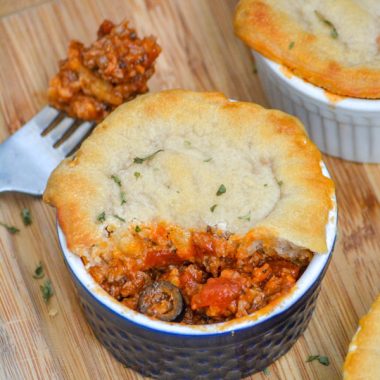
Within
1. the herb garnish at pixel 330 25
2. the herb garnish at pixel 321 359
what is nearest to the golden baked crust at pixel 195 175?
the herb garnish at pixel 330 25

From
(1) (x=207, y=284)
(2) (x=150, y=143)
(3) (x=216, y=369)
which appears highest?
(2) (x=150, y=143)

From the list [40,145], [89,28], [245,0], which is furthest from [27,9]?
[245,0]

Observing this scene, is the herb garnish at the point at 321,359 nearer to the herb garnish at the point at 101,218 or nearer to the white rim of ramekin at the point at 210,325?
the white rim of ramekin at the point at 210,325

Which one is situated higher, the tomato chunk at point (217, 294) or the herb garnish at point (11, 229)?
the tomato chunk at point (217, 294)

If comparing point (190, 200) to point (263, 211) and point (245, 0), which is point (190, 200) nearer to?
point (263, 211)

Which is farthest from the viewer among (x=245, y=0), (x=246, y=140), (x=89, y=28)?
(x=89, y=28)

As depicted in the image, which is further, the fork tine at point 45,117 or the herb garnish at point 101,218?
the fork tine at point 45,117

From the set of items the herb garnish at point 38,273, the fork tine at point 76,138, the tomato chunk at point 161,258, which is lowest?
the herb garnish at point 38,273

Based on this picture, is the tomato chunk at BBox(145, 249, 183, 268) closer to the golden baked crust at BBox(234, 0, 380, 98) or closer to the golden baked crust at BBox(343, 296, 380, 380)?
the golden baked crust at BBox(343, 296, 380, 380)

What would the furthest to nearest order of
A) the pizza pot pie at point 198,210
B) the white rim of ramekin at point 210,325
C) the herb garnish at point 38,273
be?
the herb garnish at point 38,273
the pizza pot pie at point 198,210
the white rim of ramekin at point 210,325
